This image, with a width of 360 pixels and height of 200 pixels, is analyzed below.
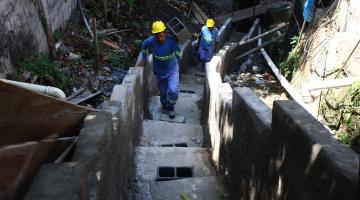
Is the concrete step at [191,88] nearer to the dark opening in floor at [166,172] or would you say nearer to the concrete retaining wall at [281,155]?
the dark opening in floor at [166,172]

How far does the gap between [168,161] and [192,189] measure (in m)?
1.10

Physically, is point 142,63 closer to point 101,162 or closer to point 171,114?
point 171,114

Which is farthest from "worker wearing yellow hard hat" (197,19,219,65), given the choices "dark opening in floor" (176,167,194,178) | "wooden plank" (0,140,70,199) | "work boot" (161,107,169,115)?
"wooden plank" (0,140,70,199)

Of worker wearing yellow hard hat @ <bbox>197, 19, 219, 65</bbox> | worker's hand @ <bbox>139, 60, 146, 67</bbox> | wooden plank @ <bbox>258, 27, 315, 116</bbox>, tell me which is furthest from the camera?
worker wearing yellow hard hat @ <bbox>197, 19, 219, 65</bbox>

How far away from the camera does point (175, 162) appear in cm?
589

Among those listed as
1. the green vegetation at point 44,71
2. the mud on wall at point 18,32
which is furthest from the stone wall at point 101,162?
the mud on wall at point 18,32

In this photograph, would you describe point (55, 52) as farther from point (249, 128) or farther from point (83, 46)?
point (249, 128)

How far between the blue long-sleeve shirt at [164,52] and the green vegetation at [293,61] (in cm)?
441

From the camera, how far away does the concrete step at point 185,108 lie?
8.49 meters

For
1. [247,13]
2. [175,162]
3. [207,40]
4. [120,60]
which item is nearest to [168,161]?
[175,162]

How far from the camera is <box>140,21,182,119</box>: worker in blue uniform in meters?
7.29

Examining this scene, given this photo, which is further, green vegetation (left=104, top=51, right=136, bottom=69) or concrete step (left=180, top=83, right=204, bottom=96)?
concrete step (left=180, top=83, right=204, bottom=96)

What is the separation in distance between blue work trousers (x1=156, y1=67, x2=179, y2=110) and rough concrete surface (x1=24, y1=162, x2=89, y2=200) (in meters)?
5.41

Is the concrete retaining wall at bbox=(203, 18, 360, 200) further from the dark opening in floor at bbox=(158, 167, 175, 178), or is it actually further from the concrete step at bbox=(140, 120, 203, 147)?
the concrete step at bbox=(140, 120, 203, 147)
